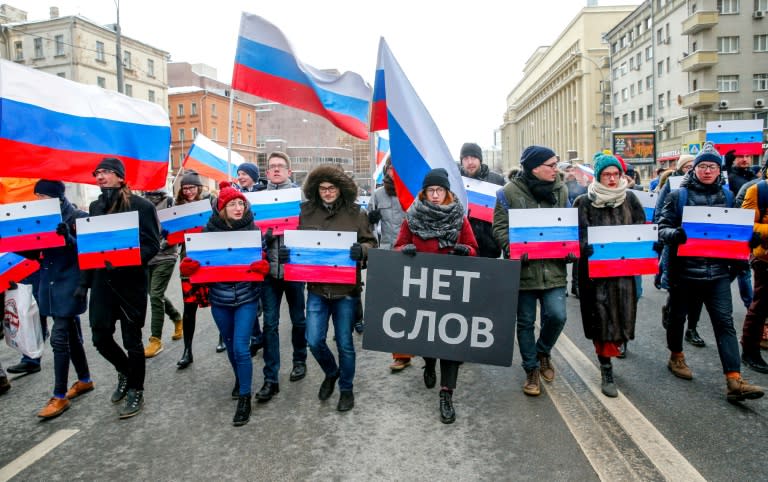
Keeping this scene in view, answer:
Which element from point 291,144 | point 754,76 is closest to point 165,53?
point 291,144

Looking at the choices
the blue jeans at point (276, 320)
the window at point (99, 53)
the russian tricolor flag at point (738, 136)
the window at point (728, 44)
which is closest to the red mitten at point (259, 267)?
the blue jeans at point (276, 320)

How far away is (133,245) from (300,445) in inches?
81.1

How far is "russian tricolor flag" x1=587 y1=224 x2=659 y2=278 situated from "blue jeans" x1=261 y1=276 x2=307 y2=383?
2.65 m

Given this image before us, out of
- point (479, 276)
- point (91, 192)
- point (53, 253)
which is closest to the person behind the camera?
point (479, 276)

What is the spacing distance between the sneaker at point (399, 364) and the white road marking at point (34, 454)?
269 cm

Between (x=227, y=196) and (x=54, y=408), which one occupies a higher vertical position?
(x=227, y=196)

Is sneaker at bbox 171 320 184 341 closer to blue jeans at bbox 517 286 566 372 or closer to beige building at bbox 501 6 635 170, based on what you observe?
blue jeans at bbox 517 286 566 372

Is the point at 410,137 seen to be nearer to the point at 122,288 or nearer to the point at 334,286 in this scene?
the point at 334,286

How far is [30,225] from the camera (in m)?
4.57

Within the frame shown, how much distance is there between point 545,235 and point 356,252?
4.85 feet

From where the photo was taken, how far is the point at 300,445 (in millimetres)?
3926

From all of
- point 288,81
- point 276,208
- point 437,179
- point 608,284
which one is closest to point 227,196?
point 276,208

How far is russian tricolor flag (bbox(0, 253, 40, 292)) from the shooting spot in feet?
15.3

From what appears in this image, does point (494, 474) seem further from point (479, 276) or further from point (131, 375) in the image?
point (131, 375)
